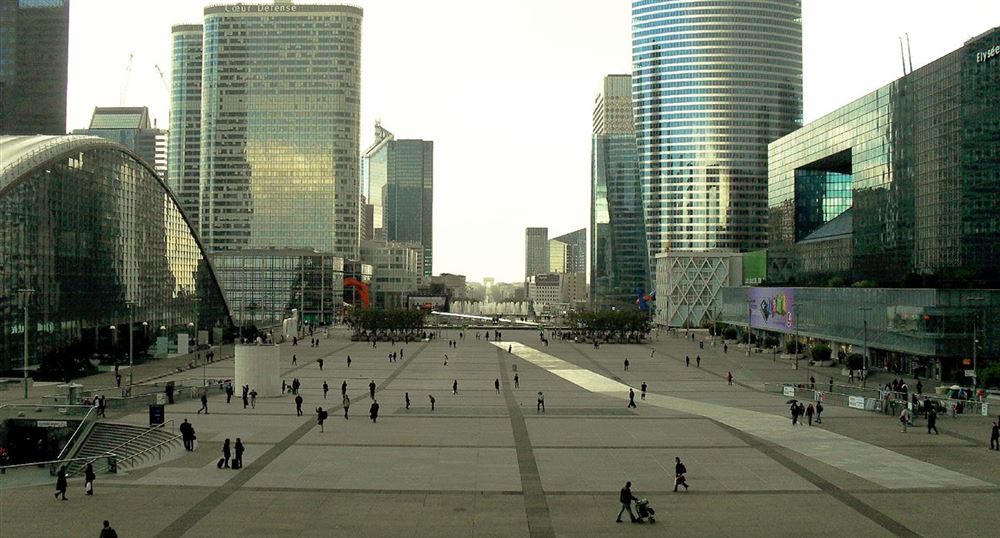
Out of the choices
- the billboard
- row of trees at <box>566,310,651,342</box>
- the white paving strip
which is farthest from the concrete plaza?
row of trees at <box>566,310,651,342</box>

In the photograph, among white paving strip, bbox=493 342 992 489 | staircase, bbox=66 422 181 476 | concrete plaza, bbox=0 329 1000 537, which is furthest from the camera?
staircase, bbox=66 422 181 476

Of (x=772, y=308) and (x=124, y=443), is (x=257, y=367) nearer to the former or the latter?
(x=124, y=443)

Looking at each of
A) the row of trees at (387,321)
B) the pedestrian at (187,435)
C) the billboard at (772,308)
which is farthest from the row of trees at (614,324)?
the pedestrian at (187,435)

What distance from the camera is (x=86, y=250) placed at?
72688mm

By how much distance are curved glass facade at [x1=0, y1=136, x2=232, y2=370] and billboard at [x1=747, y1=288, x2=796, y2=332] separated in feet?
235

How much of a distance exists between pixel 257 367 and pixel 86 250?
30.9 m

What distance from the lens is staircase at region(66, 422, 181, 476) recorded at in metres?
32.7

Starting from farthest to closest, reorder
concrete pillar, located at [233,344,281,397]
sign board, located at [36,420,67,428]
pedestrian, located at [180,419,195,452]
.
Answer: concrete pillar, located at [233,344,281,397], sign board, located at [36,420,67,428], pedestrian, located at [180,419,195,452]

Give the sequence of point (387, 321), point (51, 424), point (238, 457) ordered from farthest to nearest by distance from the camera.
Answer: point (387, 321), point (51, 424), point (238, 457)

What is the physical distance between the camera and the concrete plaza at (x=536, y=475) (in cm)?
2345

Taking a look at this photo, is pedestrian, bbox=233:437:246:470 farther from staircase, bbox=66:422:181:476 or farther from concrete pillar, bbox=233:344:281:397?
concrete pillar, bbox=233:344:281:397

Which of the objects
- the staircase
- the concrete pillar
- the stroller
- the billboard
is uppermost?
the billboard

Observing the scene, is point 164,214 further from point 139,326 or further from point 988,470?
point 988,470

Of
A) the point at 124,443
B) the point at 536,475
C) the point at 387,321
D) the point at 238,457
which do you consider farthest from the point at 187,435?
the point at 387,321
